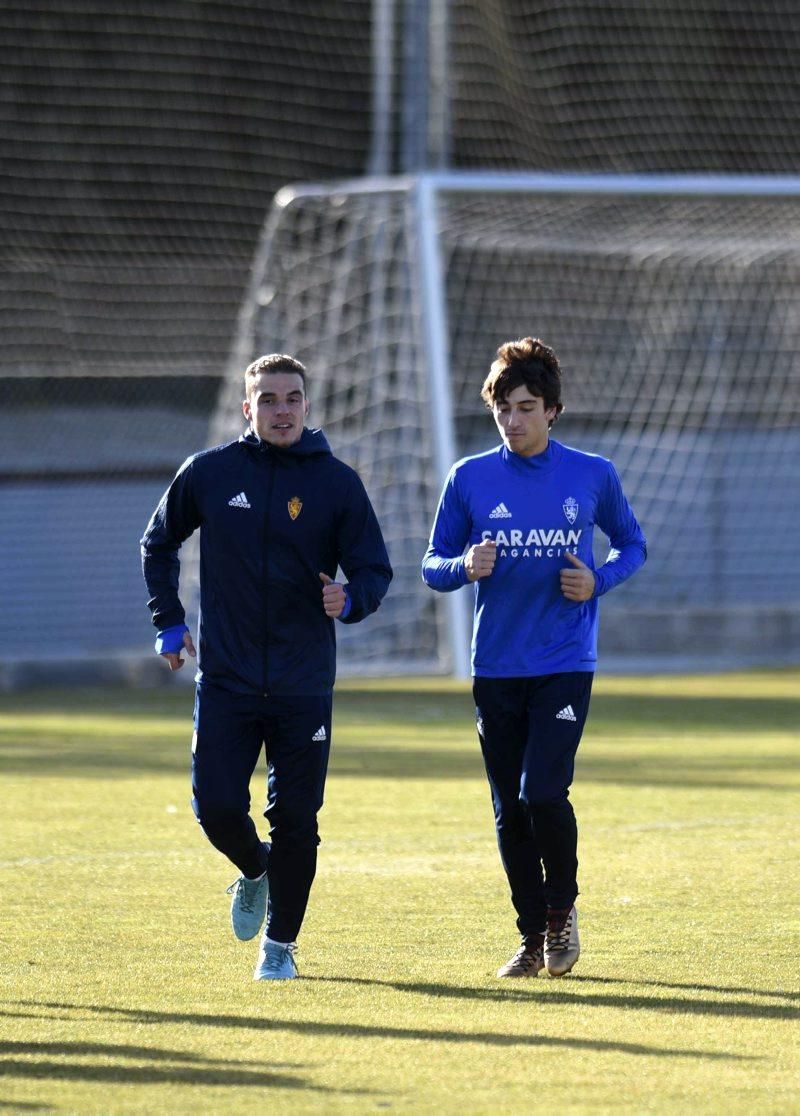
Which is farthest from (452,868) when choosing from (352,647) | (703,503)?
(703,503)

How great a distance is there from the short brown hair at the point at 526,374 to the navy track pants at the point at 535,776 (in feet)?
2.86

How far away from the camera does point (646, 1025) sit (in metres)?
5.82

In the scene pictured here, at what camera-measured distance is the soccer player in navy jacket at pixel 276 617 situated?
21.6 ft

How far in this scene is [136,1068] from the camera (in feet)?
17.3

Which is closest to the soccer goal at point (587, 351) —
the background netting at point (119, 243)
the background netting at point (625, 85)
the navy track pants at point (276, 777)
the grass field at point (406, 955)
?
the background netting at point (625, 85)

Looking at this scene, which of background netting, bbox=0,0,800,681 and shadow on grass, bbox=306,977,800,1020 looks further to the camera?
background netting, bbox=0,0,800,681

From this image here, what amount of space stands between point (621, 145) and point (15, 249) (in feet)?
22.3

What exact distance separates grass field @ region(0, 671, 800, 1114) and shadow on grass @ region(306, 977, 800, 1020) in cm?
2

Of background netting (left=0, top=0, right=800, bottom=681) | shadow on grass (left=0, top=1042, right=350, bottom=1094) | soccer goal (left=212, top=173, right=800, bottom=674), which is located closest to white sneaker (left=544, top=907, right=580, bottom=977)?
shadow on grass (left=0, top=1042, right=350, bottom=1094)

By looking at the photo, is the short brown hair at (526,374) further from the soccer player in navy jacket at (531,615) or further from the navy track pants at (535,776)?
the navy track pants at (535,776)

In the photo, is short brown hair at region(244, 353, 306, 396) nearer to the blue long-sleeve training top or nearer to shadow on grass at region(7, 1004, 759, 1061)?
the blue long-sleeve training top

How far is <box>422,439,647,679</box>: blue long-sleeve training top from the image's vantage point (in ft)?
22.2

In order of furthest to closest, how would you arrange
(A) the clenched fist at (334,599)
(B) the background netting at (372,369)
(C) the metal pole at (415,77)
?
(C) the metal pole at (415,77) < (B) the background netting at (372,369) < (A) the clenched fist at (334,599)

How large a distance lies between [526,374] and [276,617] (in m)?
1.10
